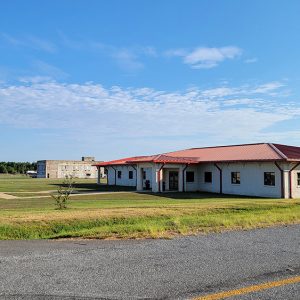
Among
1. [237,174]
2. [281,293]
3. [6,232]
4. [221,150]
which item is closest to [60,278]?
[281,293]

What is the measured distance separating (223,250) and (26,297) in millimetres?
3891

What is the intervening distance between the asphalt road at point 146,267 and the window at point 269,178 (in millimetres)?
21775

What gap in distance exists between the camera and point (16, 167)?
468 feet

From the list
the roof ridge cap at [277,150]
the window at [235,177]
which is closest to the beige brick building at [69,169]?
the window at [235,177]

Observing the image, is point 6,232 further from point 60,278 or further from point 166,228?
point 60,278

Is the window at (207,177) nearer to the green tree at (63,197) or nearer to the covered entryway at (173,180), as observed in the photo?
the covered entryway at (173,180)

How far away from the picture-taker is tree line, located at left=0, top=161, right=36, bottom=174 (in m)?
140

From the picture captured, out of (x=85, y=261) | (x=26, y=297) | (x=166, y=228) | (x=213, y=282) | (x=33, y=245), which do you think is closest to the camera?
(x=26, y=297)

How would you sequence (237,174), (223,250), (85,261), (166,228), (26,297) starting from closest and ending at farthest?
(26,297), (85,261), (223,250), (166,228), (237,174)

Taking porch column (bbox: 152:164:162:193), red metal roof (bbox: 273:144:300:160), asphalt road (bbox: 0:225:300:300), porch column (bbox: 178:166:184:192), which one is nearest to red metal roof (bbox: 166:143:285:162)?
red metal roof (bbox: 273:144:300:160)

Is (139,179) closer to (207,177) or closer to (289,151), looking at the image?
(207,177)

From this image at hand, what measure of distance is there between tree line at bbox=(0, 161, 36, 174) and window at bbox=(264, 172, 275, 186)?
121 meters

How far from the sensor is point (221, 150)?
39.5m

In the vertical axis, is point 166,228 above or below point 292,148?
below
